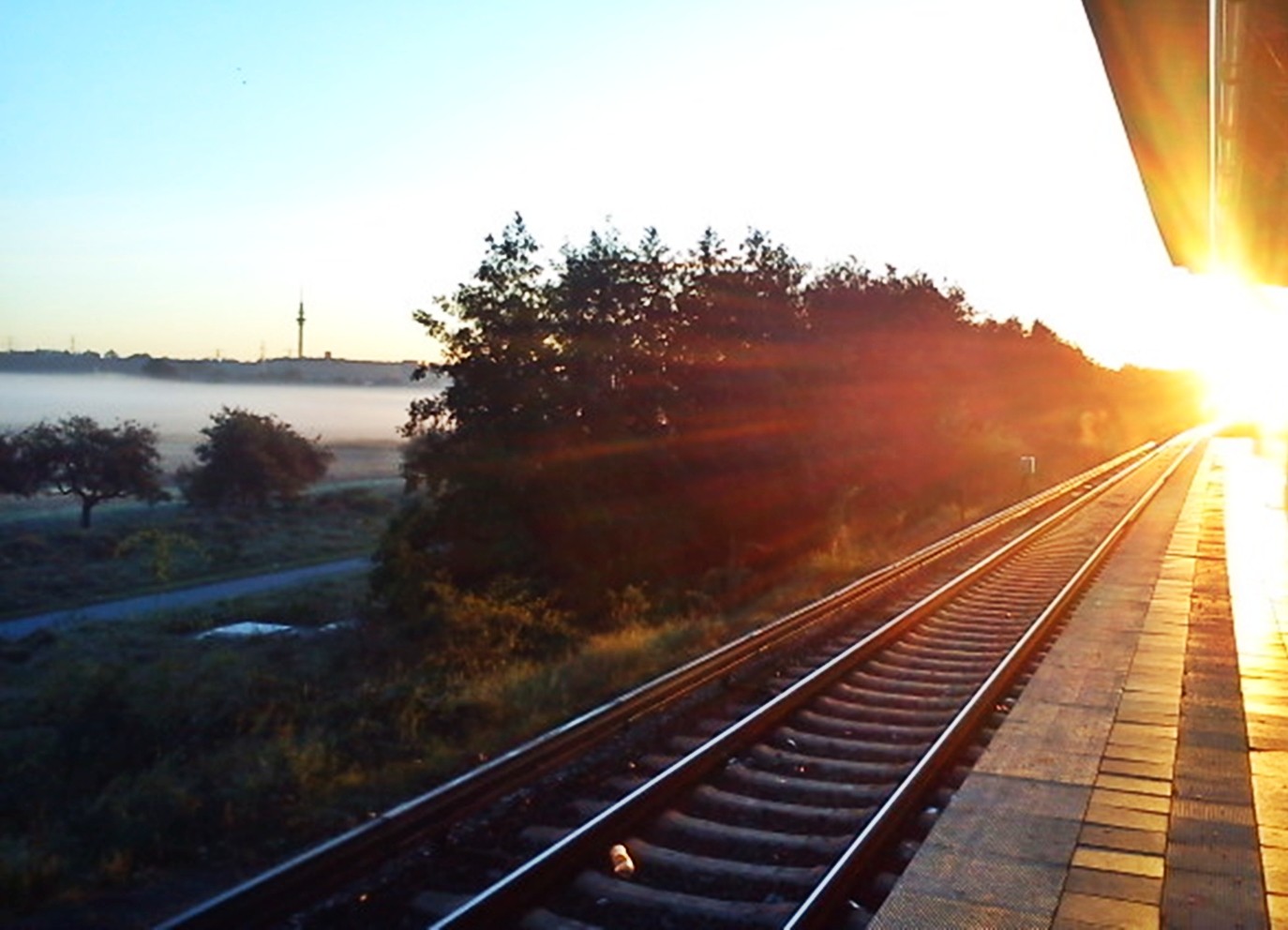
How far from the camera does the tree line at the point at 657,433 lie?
31.0 meters

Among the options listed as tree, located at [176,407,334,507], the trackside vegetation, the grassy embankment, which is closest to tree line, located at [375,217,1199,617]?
the trackside vegetation

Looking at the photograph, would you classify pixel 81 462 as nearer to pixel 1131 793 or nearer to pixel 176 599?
pixel 176 599

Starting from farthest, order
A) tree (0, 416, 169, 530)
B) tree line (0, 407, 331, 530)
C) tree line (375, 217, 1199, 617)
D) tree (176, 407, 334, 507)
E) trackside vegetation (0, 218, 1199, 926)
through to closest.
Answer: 1. tree (176, 407, 334, 507)
2. tree line (0, 407, 331, 530)
3. tree (0, 416, 169, 530)
4. tree line (375, 217, 1199, 617)
5. trackside vegetation (0, 218, 1199, 926)

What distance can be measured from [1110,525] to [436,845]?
24.7 m

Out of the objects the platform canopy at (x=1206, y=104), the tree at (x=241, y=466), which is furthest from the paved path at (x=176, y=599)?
the platform canopy at (x=1206, y=104)

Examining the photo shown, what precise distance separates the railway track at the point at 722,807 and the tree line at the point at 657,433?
13.2m

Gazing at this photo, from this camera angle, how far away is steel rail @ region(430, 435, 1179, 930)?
6.62m

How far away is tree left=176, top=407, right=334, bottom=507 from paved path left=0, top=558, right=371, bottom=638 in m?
19.6

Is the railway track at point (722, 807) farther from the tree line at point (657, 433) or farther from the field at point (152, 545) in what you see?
the field at point (152, 545)

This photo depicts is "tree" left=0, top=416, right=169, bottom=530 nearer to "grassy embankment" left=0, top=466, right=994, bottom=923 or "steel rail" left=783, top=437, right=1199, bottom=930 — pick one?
"grassy embankment" left=0, top=466, right=994, bottom=923

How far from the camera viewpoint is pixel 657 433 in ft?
118

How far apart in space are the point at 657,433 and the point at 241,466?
40957 mm

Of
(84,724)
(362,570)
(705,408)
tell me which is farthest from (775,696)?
(362,570)

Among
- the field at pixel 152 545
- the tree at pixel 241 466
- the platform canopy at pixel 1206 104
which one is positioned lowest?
the field at pixel 152 545
